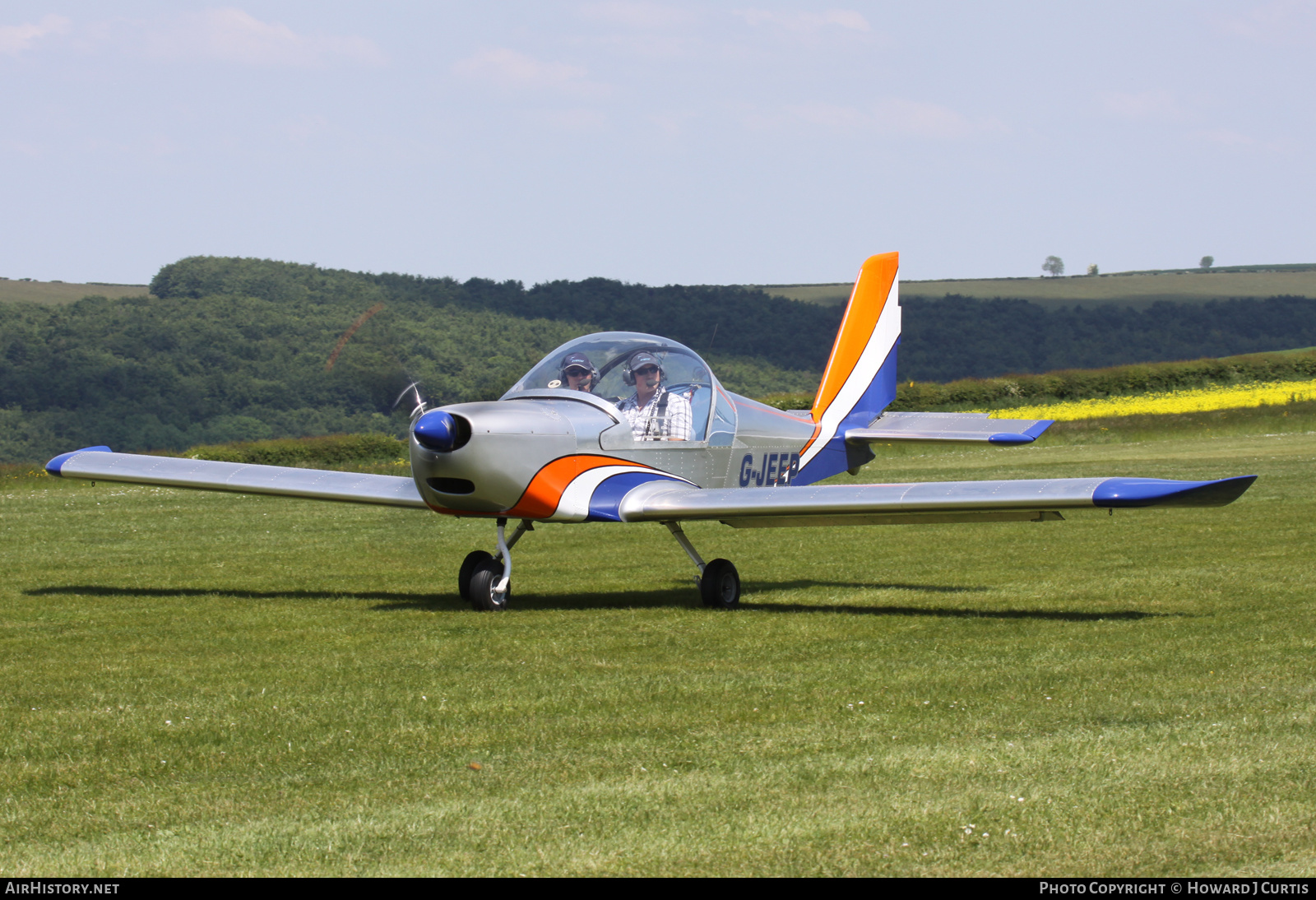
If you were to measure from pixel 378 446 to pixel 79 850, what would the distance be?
3566cm

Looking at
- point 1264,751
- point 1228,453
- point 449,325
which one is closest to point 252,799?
point 1264,751

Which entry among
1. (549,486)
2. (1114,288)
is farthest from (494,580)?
(1114,288)

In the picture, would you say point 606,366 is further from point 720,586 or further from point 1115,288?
point 1115,288

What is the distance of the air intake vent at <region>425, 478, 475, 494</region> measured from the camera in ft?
35.0

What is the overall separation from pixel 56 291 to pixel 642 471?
79.8 meters

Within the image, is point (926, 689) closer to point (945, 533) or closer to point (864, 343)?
point (864, 343)

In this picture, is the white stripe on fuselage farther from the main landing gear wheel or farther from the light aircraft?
the main landing gear wheel

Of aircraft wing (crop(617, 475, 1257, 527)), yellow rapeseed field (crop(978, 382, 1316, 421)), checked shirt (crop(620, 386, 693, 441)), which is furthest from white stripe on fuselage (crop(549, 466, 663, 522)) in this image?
yellow rapeseed field (crop(978, 382, 1316, 421))

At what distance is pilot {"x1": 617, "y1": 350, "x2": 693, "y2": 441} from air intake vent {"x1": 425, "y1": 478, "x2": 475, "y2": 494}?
1.69 meters

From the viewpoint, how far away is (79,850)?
459 centimetres

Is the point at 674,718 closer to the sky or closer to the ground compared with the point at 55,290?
closer to the ground

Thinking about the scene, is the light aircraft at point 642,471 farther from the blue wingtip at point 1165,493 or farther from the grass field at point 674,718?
the grass field at point 674,718

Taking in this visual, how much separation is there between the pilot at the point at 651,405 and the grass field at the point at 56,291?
68887 millimetres

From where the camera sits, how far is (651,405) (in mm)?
11914
